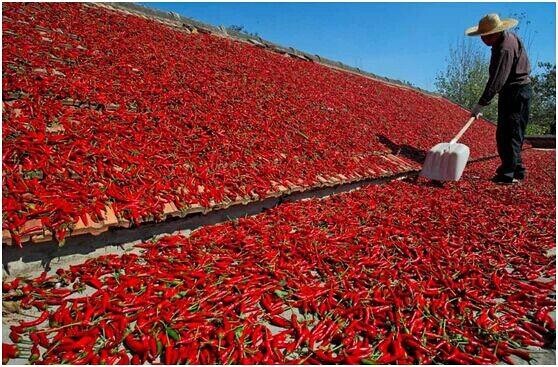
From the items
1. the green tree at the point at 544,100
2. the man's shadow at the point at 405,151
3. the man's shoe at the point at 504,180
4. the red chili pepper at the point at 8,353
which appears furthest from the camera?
the green tree at the point at 544,100

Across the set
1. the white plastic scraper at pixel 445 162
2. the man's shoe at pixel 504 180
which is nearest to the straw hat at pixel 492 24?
the white plastic scraper at pixel 445 162

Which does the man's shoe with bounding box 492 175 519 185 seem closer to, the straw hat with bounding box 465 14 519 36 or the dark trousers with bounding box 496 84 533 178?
Answer: the dark trousers with bounding box 496 84 533 178

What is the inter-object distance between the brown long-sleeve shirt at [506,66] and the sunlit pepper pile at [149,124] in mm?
1616

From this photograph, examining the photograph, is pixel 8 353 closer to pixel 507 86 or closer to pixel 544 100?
pixel 507 86

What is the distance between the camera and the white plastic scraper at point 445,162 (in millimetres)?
5852

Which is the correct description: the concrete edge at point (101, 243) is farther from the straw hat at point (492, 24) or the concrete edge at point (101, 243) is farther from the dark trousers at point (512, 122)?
the straw hat at point (492, 24)

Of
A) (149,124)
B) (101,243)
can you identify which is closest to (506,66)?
(149,124)

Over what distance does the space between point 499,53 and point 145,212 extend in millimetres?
6136

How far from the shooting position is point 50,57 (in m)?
4.26

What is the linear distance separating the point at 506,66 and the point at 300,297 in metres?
→ 5.71

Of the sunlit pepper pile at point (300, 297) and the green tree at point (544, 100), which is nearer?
the sunlit pepper pile at point (300, 297)

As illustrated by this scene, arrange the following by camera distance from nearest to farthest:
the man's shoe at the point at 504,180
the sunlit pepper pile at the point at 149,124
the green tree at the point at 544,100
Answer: the sunlit pepper pile at the point at 149,124 < the man's shoe at the point at 504,180 < the green tree at the point at 544,100

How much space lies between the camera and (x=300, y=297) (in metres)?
2.60

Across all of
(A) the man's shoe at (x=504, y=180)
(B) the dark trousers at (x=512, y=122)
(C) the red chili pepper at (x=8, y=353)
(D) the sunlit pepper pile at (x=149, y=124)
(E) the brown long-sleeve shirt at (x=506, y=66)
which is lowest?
(C) the red chili pepper at (x=8, y=353)
